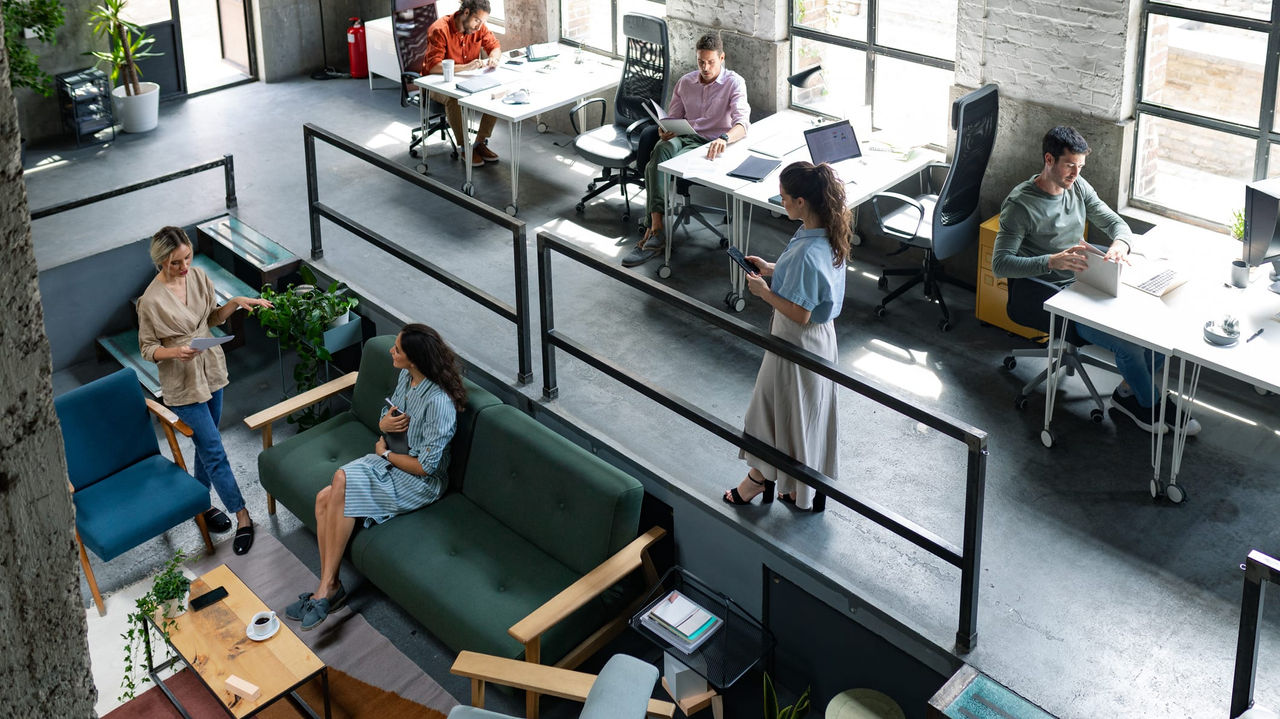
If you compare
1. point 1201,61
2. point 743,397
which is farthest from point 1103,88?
point 743,397

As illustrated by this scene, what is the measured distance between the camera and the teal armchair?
537 centimetres

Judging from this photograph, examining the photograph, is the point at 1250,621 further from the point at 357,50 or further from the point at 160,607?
the point at 357,50

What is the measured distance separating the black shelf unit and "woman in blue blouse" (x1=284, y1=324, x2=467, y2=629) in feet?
17.2

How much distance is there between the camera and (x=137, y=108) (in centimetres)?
934

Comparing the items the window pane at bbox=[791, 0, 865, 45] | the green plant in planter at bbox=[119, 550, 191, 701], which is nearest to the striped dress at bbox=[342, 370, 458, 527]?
the green plant in planter at bbox=[119, 550, 191, 701]

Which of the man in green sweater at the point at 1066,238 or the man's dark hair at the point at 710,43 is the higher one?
the man's dark hair at the point at 710,43

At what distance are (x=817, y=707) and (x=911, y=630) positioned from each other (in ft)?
2.41

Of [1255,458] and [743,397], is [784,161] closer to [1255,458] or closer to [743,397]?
[743,397]

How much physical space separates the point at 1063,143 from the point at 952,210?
895 millimetres

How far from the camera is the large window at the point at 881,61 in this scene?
7.00 metres

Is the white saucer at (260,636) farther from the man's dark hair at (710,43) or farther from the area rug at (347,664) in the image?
the man's dark hair at (710,43)

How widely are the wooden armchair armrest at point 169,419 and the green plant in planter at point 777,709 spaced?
110 inches

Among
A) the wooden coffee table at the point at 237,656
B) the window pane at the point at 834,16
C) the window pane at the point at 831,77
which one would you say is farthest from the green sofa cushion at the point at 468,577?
the window pane at the point at 834,16

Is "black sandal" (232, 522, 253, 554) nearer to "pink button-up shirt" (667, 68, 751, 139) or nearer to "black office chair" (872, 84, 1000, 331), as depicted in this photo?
"black office chair" (872, 84, 1000, 331)
